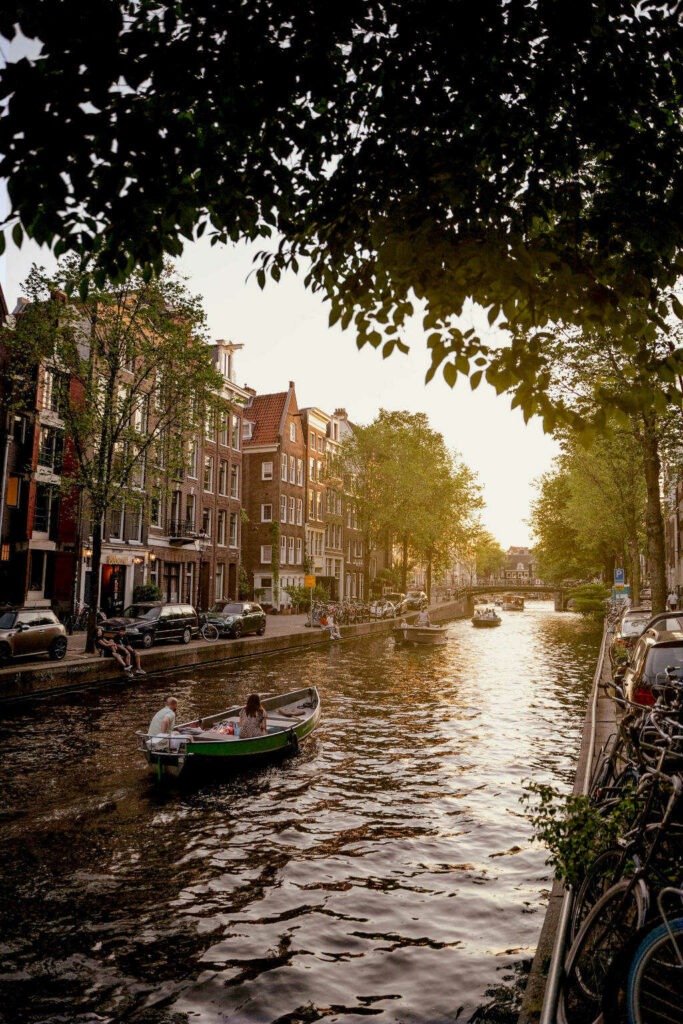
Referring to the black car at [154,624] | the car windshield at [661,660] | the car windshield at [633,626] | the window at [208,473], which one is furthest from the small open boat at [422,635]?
the car windshield at [661,660]

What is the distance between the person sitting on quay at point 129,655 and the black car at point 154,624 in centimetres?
242

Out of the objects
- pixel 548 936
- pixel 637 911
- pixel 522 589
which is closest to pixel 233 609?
pixel 548 936

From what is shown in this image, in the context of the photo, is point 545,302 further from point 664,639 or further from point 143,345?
point 143,345

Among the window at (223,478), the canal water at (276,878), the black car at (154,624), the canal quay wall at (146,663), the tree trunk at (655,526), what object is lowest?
the canal water at (276,878)

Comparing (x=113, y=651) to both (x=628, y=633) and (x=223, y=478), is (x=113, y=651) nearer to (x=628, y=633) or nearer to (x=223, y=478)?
Result: (x=628, y=633)

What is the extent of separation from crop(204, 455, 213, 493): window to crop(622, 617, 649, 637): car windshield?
3235 cm

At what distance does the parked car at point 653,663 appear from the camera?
10984mm

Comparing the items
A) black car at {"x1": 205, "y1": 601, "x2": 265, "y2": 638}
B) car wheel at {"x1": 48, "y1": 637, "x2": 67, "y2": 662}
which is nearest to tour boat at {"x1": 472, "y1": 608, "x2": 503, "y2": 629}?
black car at {"x1": 205, "y1": 601, "x2": 265, "y2": 638}

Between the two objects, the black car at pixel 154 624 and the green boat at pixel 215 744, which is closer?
the green boat at pixel 215 744

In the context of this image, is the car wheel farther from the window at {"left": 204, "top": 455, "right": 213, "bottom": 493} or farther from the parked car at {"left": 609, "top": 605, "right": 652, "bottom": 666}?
the window at {"left": 204, "top": 455, "right": 213, "bottom": 493}

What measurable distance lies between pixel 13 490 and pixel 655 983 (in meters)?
36.7

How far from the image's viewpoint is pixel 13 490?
36406mm

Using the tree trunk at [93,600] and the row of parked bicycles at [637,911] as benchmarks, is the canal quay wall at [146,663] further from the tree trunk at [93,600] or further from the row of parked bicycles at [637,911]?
the row of parked bicycles at [637,911]

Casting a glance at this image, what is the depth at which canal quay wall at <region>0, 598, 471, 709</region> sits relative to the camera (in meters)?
22.6
